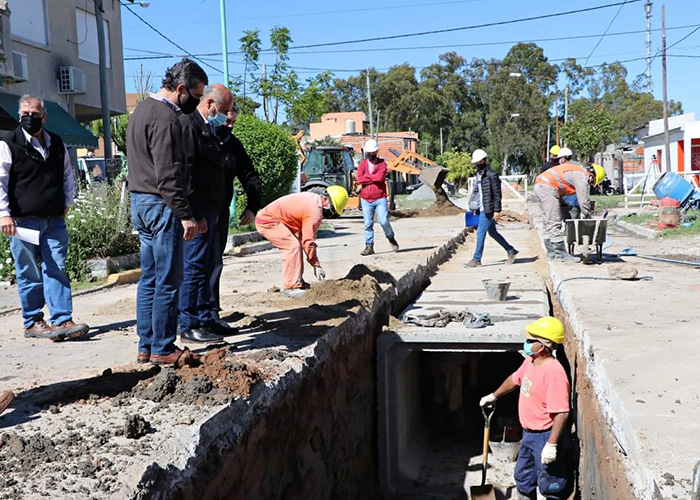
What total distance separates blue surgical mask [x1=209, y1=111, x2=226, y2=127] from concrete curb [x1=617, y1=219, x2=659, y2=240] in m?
12.9

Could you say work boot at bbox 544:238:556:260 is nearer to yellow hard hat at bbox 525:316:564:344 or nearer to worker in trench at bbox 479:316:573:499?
worker in trench at bbox 479:316:573:499

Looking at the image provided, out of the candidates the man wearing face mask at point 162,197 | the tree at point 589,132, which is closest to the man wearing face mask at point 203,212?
the man wearing face mask at point 162,197

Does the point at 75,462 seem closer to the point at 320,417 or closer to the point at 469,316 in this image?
the point at 320,417

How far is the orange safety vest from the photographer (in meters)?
10.8

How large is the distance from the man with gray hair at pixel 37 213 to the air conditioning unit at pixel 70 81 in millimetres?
14476

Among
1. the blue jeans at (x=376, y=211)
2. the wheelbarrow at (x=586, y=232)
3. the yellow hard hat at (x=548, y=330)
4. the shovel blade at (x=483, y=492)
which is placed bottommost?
the shovel blade at (x=483, y=492)

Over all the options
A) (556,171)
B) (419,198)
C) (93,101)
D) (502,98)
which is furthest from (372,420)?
(502,98)

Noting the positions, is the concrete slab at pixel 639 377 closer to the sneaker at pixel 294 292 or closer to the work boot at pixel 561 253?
the work boot at pixel 561 253

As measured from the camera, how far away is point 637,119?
233ft

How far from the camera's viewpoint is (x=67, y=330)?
18.9 ft

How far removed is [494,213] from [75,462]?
27.1 feet

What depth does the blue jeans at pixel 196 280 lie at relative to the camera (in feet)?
17.6

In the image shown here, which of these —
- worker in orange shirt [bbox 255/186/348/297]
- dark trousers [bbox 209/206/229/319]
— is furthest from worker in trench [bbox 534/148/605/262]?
dark trousers [bbox 209/206/229/319]

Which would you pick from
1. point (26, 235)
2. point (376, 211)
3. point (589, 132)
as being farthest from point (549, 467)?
point (589, 132)
